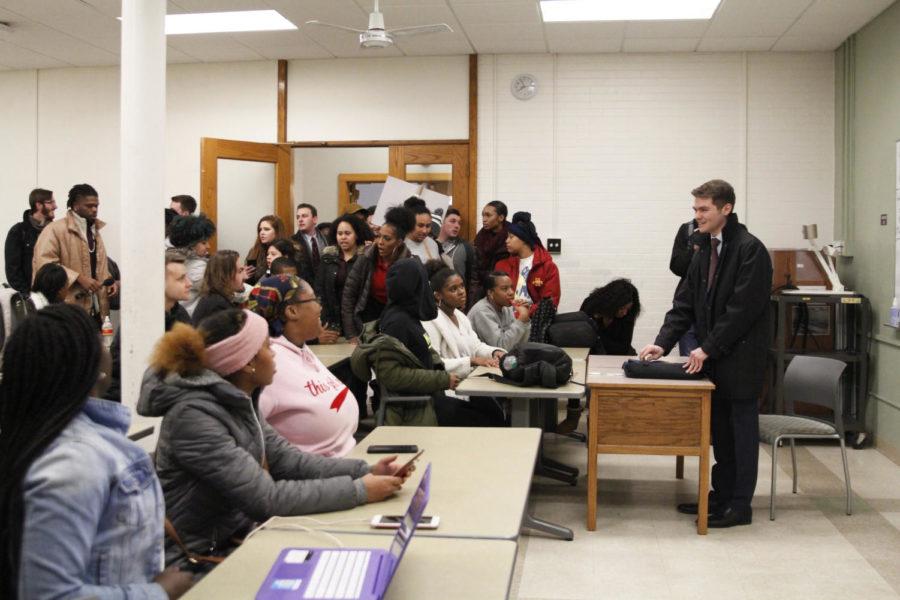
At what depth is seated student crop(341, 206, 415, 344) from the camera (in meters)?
6.01

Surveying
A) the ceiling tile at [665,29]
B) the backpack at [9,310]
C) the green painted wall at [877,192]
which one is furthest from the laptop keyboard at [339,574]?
the ceiling tile at [665,29]

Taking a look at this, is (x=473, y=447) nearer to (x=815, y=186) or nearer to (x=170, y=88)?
(x=815, y=186)

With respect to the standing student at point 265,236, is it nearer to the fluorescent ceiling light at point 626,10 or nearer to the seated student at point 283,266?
the seated student at point 283,266

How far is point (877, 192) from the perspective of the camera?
21.1 feet

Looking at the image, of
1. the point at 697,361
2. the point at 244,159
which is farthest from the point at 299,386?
the point at 244,159

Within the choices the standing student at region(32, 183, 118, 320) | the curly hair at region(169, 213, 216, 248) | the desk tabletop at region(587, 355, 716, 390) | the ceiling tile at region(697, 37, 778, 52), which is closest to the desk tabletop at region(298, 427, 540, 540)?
the desk tabletop at region(587, 355, 716, 390)

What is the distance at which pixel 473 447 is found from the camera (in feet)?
9.44

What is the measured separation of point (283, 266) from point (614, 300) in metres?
2.21

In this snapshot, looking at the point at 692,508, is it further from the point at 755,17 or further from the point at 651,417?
the point at 755,17

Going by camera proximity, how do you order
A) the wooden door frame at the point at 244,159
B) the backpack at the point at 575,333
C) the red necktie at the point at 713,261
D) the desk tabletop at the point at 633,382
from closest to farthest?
1. the desk tabletop at the point at 633,382
2. the red necktie at the point at 713,261
3. the backpack at the point at 575,333
4. the wooden door frame at the point at 244,159

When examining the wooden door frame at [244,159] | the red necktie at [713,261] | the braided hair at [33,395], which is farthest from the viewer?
the wooden door frame at [244,159]

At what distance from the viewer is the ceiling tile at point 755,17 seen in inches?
247

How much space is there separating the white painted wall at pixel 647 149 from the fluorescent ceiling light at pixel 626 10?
3.56ft

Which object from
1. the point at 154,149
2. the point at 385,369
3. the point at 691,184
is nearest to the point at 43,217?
the point at 154,149
